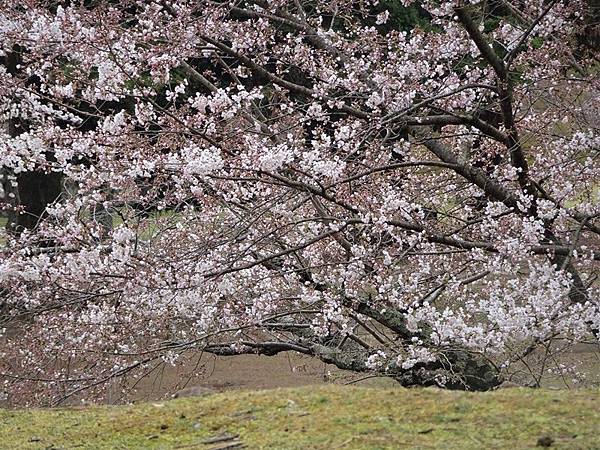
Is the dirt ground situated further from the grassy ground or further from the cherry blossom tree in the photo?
the grassy ground

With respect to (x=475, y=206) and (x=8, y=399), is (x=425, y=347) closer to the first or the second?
(x=475, y=206)

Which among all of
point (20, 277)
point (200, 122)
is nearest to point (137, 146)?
point (200, 122)

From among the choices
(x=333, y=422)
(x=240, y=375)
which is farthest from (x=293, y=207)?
(x=333, y=422)

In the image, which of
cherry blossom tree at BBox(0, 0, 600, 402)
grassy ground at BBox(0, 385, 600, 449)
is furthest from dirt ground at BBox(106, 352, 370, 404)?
grassy ground at BBox(0, 385, 600, 449)

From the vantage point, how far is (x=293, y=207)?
5.82m

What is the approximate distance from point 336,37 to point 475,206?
6.57ft

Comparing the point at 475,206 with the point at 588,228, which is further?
the point at 475,206

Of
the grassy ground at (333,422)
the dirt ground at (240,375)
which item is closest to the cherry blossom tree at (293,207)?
the dirt ground at (240,375)

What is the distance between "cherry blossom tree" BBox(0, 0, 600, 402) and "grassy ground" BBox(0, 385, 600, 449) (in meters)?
2.70

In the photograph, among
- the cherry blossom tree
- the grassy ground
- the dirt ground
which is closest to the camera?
the grassy ground

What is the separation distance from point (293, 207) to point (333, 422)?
4007 mm

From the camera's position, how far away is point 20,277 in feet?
19.0

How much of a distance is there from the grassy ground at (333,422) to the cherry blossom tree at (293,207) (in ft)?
8.87

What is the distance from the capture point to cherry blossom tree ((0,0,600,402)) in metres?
5.20
